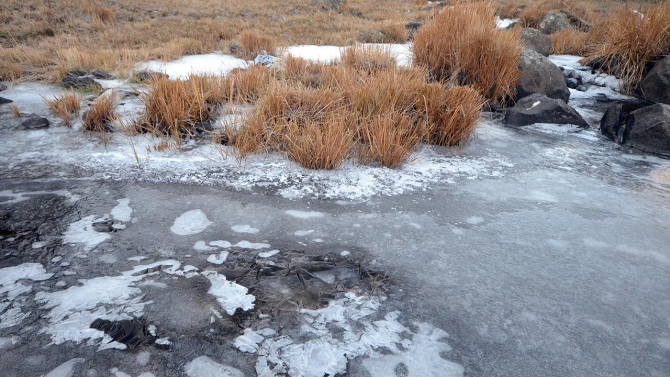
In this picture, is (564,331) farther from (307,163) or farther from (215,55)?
(215,55)

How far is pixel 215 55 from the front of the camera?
7.05 meters

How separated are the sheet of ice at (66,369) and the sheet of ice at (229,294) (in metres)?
0.56

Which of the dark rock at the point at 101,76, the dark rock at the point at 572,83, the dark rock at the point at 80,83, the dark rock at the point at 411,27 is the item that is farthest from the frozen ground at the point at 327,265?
the dark rock at the point at 411,27

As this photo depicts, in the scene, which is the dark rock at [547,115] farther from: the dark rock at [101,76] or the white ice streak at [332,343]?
the dark rock at [101,76]

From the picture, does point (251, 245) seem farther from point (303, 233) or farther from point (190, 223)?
point (190, 223)

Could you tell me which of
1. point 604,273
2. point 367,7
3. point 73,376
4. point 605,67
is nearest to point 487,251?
point 604,273

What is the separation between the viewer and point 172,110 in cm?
376

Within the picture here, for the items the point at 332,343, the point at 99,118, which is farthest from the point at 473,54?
the point at 332,343

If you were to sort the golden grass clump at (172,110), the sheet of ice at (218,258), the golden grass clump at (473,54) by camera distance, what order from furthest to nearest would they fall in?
the golden grass clump at (473,54) < the golden grass clump at (172,110) < the sheet of ice at (218,258)

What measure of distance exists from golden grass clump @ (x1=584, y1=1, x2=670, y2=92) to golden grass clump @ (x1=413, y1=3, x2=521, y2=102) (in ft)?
4.87

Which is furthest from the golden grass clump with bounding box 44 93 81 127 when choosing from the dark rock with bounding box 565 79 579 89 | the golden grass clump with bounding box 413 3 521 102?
the dark rock with bounding box 565 79 579 89

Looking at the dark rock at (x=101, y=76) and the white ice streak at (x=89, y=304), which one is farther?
the dark rock at (x=101, y=76)

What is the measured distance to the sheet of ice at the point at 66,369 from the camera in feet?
4.94

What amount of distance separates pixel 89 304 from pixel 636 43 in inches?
251
